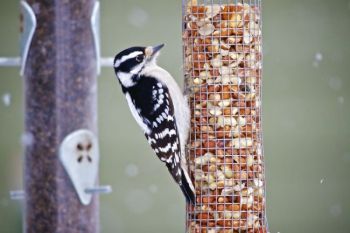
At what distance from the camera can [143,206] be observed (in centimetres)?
806

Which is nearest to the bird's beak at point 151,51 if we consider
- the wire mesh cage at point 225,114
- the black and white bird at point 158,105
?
the black and white bird at point 158,105

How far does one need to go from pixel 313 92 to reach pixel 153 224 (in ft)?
6.47

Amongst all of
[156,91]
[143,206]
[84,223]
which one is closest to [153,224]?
[143,206]

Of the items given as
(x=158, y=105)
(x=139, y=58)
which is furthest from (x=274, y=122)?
(x=139, y=58)

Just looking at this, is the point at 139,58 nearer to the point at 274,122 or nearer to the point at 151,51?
the point at 151,51

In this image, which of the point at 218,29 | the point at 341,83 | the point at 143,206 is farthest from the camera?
the point at 341,83

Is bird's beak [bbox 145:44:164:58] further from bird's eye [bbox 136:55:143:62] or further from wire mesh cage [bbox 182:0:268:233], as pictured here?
wire mesh cage [bbox 182:0:268:233]

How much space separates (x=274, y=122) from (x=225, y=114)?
3132 mm

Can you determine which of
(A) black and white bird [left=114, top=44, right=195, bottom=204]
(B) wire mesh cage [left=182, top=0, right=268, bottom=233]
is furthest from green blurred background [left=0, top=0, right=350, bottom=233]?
(B) wire mesh cage [left=182, top=0, right=268, bottom=233]

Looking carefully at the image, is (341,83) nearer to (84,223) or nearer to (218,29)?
(218,29)

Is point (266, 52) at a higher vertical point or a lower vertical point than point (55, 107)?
higher

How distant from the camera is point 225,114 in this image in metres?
5.29

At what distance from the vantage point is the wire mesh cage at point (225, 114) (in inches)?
207

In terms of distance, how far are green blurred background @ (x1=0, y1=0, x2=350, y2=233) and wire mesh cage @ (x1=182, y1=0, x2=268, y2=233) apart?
8.47 feet
